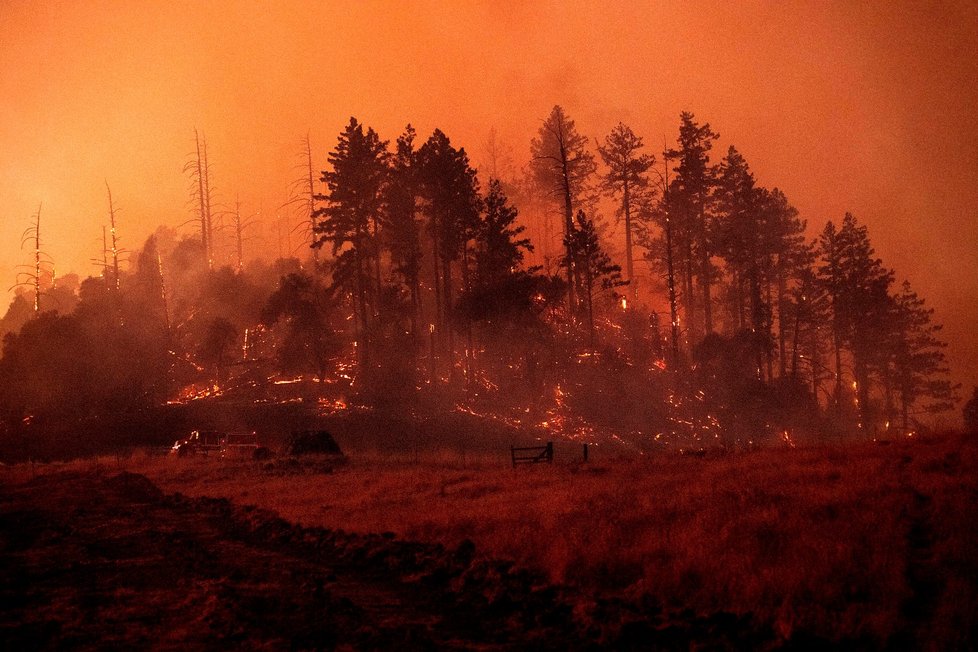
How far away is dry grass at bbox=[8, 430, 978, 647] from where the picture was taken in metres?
8.61

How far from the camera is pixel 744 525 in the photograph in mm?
12594

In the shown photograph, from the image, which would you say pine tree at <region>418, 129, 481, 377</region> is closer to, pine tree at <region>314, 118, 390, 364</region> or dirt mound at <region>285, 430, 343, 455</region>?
pine tree at <region>314, 118, 390, 364</region>

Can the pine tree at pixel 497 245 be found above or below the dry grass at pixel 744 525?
above

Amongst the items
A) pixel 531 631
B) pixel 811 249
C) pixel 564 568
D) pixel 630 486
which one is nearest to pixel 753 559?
pixel 564 568

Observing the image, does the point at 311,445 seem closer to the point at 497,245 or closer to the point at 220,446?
the point at 220,446

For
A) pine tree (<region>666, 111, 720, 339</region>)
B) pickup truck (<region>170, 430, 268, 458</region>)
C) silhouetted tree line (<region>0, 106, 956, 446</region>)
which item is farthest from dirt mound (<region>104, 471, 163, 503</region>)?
pine tree (<region>666, 111, 720, 339</region>)

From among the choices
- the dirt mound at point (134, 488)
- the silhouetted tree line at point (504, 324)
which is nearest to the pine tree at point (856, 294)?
the silhouetted tree line at point (504, 324)

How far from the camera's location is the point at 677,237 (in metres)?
62.7

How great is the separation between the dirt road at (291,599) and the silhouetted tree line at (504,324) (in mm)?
36816

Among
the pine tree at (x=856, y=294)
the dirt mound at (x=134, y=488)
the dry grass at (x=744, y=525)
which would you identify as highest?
the pine tree at (x=856, y=294)

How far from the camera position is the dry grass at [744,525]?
8.61m

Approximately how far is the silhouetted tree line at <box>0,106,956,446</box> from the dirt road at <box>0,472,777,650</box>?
36816 millimetres

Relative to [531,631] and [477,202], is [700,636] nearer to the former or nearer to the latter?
[531,631]

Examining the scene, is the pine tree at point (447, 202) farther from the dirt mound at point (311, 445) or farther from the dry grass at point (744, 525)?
the dry grass at point (744, 525)
